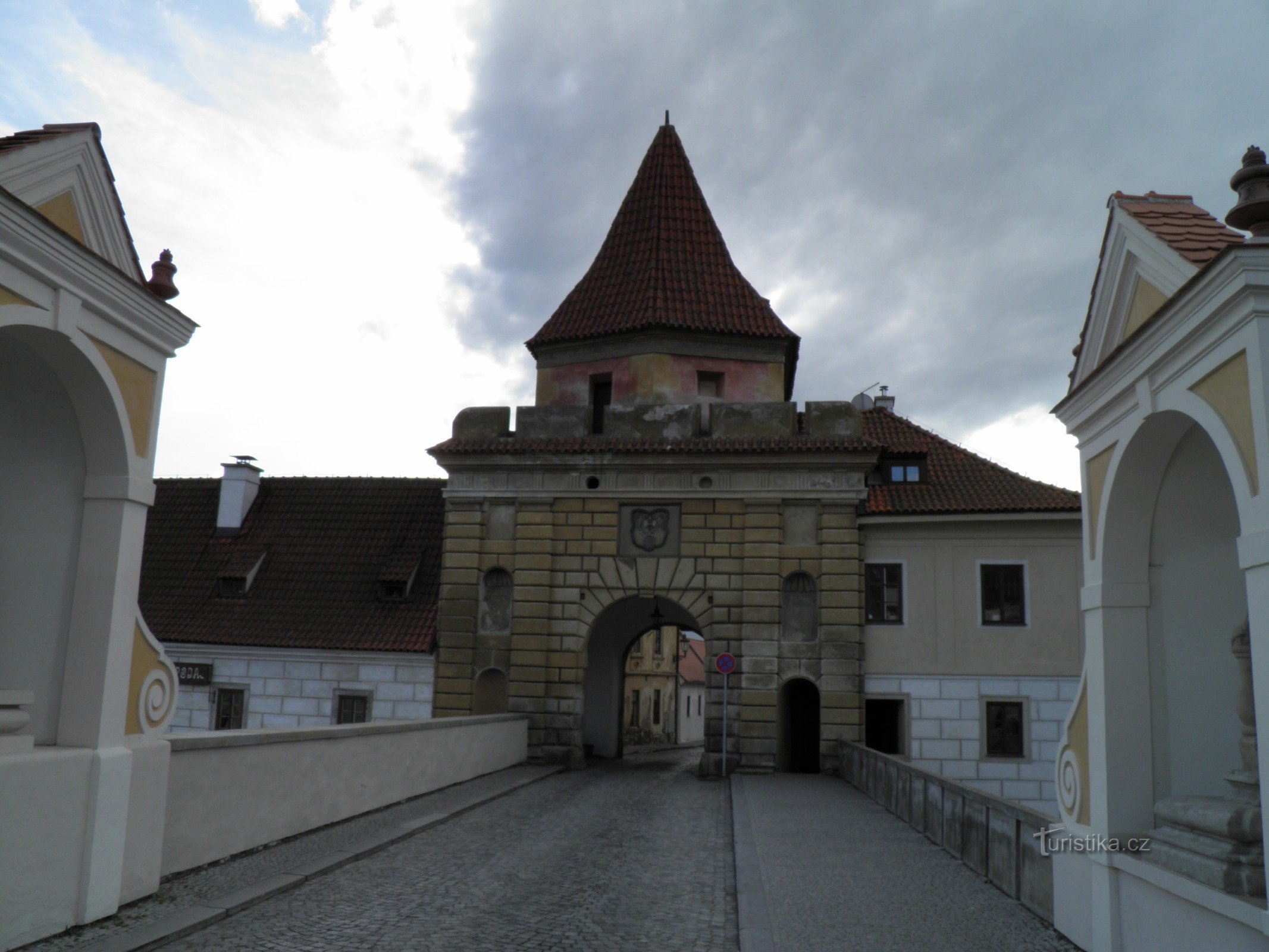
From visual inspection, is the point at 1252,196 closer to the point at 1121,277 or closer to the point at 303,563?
the point at 1121,277

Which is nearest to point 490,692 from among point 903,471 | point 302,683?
point 302,683

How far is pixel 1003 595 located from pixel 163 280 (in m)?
17.1

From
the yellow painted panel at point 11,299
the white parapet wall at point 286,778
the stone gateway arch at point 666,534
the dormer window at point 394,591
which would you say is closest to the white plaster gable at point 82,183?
the yellow painted panel at point 11,299

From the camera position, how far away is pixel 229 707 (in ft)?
77.3

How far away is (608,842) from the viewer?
11.5 metres

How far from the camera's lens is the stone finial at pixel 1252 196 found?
544cm

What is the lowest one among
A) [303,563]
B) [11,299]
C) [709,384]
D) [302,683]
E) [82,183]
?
[302,683]

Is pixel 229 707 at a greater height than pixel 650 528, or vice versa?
pixel 650 528

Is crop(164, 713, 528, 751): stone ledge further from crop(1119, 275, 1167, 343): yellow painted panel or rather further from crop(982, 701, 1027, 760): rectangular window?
crop(982, 701, 1027, 760): rectangular window

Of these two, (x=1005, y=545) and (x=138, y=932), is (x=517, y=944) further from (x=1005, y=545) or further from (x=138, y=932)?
(x=1005, y=545)

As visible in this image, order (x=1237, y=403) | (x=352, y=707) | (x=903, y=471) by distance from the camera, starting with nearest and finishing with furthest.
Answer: (x=1237, y=403), (x=903, y=471), (x=352, y=707)

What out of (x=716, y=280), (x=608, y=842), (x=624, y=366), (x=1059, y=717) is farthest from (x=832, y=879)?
(x=716, y=280)

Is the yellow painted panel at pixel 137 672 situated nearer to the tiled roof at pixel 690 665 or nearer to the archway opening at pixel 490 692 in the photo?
the archway opening at pixel 490 692

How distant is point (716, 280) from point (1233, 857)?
20764 millimetres
